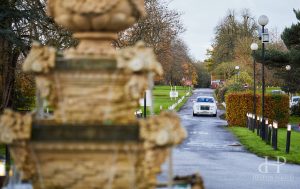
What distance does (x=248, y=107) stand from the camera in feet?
149

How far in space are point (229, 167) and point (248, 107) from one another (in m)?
24.4

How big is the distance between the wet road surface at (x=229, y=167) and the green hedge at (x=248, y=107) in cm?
1313

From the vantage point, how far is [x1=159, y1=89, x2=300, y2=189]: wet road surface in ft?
58.5

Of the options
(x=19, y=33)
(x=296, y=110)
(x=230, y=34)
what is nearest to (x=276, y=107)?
(x=296, y=110)

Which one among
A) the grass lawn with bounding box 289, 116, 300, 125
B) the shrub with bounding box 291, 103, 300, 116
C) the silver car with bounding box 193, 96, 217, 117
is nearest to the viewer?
the grass lawn with bounding box 289, 116, 300, 125

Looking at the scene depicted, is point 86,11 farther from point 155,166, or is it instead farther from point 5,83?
point 5,83

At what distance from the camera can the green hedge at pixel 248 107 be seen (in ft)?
148

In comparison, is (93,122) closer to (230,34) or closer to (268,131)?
(268,131)

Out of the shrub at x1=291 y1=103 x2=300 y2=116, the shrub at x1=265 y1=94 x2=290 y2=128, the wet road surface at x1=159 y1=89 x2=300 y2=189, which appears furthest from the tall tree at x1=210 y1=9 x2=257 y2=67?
the wet road surface at x1=159 y1=89 x2=300 y2=189

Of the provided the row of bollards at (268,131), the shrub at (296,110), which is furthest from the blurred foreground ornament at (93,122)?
the shrub at (296,110)

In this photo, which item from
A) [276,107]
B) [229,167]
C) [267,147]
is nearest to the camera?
[229,167]

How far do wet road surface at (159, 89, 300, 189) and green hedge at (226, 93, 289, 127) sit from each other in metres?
13.1

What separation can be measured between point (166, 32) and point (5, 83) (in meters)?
25.8

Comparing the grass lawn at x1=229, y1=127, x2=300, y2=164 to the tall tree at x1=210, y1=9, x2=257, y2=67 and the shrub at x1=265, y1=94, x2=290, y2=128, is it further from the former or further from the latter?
the tall tree at x1=210, y1=9, x2=257, y2=67
